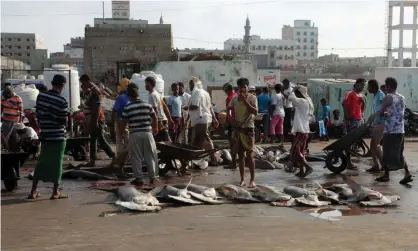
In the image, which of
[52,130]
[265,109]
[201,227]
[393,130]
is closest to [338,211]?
[201,227]

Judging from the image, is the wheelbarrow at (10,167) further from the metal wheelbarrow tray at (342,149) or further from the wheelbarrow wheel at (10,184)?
the metal wheelbarrow tray at (342,149)

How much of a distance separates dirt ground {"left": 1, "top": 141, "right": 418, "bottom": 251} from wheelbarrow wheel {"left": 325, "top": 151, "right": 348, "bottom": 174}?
2630mm

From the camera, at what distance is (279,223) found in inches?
261

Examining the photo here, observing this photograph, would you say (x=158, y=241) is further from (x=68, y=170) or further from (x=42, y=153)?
(x=68, y=170)

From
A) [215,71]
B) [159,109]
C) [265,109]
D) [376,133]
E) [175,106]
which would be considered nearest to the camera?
[376,133]

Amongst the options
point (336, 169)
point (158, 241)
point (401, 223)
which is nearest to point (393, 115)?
point (336, 169)

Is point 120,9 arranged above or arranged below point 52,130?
above

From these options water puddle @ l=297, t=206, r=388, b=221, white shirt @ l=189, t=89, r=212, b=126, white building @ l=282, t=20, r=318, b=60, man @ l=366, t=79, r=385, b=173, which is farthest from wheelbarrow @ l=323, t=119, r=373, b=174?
white building @ l=282, t=20, r=318, b=60

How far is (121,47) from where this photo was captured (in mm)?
40156

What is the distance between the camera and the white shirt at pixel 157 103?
35.1ft

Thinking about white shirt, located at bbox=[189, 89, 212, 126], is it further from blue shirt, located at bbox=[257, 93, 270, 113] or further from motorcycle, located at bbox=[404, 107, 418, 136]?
motorcycle, located at bbox=[404, 107, 418, 136]

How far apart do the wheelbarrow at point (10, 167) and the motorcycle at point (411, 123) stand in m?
14.9

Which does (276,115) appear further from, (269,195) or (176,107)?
(269,195)

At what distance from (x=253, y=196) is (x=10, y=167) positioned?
3923 mm
